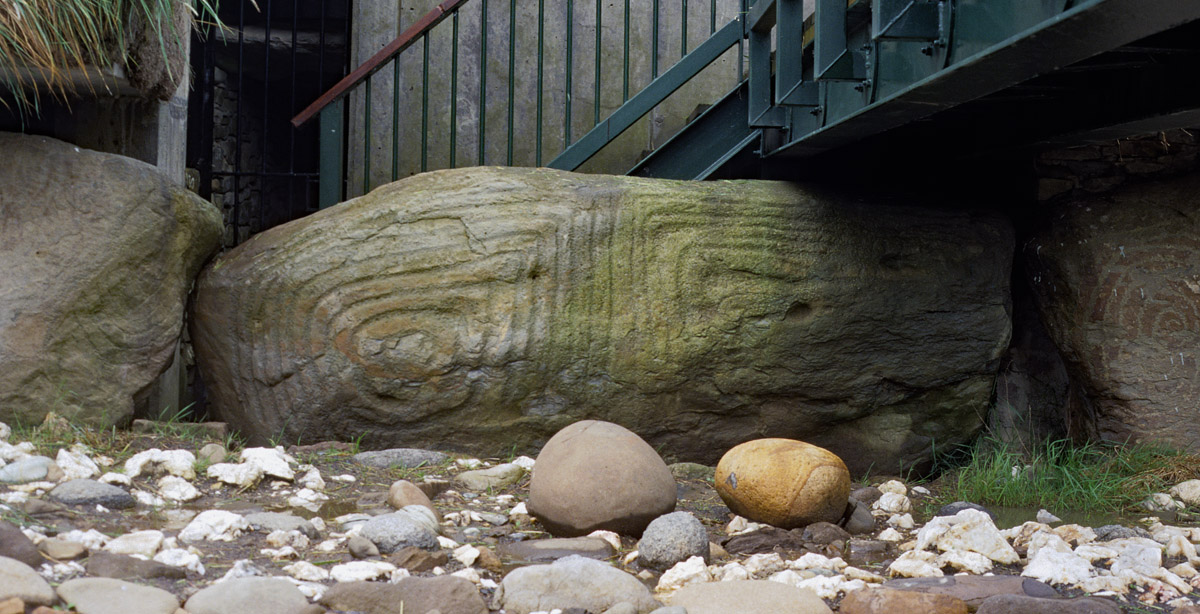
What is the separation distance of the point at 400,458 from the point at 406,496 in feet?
1.84

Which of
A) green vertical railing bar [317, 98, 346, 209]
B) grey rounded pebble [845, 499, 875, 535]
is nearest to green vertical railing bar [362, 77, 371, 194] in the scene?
green vertical railing bar [317, 98, 346, 209]

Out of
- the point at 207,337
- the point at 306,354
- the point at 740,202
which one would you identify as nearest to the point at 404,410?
the point at 306,354

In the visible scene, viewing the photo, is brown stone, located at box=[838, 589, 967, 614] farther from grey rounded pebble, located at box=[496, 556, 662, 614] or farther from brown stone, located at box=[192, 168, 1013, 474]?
brown stone, located at box=[192, 168, 1013, 474]

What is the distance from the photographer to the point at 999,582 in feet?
8.38

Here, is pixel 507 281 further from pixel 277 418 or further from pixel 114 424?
pixel 114 424

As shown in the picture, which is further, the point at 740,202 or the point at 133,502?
the point at 740,202

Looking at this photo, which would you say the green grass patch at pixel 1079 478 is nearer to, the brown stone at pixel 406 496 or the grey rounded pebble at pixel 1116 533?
the grey rounded pebble at pixel 1116 533

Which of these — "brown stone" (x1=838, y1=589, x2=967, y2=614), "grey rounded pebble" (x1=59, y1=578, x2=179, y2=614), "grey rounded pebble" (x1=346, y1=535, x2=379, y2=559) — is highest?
"grey rounded pebble" (x1=59, y1=578, x2=179, y2=614)

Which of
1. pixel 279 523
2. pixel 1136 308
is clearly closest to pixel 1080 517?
pixel 1136 308

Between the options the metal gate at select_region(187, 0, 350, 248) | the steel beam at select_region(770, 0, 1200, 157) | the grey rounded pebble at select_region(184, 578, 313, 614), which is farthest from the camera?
the metal gate at select_region(187, 0, 350, 248)

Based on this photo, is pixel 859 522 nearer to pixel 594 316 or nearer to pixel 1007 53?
pixel 594 316

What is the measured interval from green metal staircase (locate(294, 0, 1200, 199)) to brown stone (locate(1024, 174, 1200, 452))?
2.49ft

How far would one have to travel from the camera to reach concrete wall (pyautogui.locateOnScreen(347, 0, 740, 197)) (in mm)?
5758

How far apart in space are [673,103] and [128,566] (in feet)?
14.1
